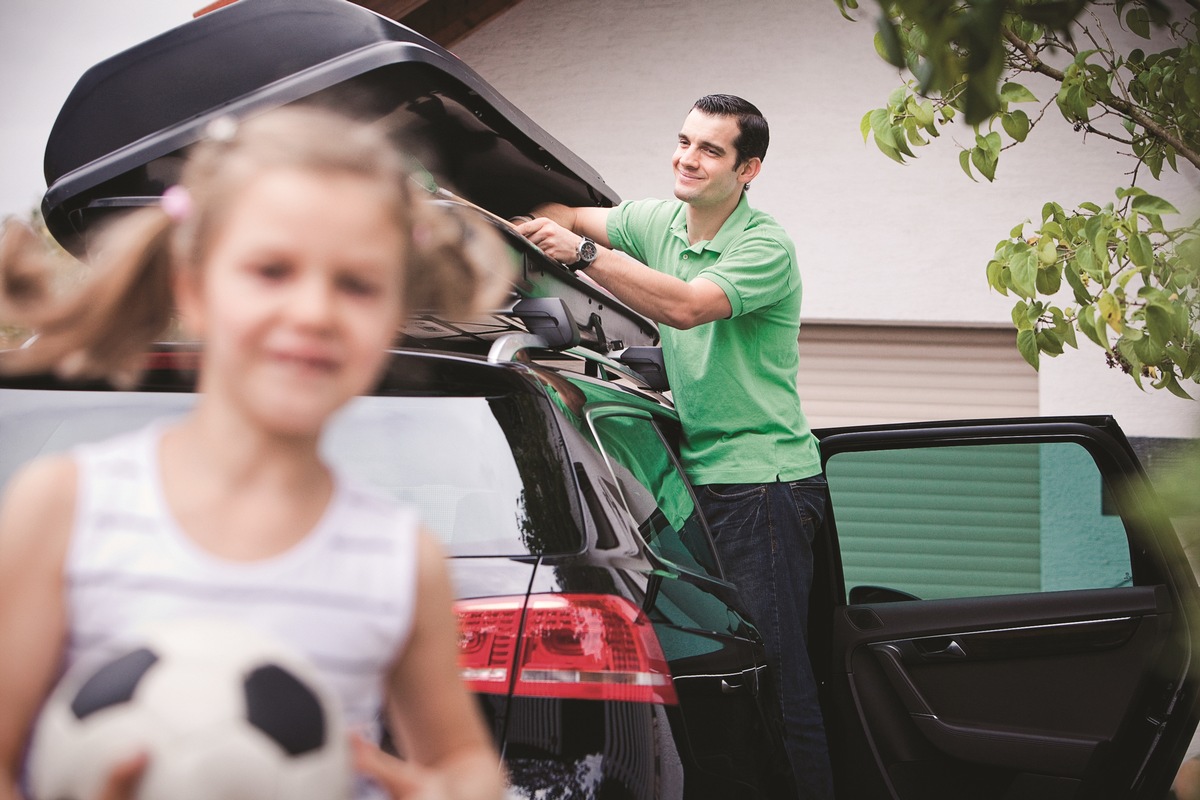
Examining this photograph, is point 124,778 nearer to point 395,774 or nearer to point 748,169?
point 395,774

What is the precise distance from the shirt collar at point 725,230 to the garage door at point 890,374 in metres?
4.40

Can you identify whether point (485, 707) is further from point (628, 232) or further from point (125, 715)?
point (628, 232)

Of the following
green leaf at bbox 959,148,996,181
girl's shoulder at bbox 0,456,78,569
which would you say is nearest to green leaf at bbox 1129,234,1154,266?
green leaf at bbox 959,148,996,181

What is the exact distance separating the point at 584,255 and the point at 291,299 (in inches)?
71.7

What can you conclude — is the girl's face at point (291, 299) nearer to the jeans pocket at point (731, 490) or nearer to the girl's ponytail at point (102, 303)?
the girl's ponytail at point (102, 303)

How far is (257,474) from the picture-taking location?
2.24ft

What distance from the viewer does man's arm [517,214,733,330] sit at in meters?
2.40

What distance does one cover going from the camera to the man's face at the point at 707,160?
314cm

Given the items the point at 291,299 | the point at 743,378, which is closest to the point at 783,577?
the point at 743,378

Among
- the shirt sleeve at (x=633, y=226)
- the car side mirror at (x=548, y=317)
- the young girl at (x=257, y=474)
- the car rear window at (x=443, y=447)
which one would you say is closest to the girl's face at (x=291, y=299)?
the young girl at (x=257, y=474)

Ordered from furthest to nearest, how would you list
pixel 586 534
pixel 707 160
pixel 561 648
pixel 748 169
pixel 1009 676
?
pixel 1009 676 → pixel 748 169 → pixel 707 160 → pixel 586 534 → pixel 561 648

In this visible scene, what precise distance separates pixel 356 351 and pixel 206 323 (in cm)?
9

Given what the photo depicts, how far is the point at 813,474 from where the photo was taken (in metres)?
3.14

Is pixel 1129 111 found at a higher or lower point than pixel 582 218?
higher
